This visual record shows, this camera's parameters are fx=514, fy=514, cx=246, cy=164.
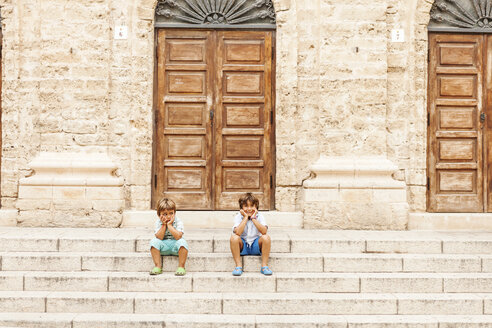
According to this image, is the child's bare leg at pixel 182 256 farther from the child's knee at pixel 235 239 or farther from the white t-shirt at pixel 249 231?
the white t-shirt at pixel 249 231

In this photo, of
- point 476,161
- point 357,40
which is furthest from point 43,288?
point 476,161

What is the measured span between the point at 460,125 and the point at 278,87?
117 inches

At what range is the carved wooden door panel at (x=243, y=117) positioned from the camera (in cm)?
810

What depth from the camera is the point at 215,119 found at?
8.11 metres

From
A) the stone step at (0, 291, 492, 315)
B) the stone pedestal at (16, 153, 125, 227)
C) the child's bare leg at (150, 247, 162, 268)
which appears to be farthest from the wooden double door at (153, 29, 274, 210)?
the stone step at (0, 291, 492, 315)

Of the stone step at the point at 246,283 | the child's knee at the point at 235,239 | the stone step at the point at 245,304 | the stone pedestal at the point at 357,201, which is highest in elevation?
the stone pedestal at the point at 357,201

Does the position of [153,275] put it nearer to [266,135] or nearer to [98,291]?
[98,291]

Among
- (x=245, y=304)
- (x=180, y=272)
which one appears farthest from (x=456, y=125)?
(x=180, y=272)

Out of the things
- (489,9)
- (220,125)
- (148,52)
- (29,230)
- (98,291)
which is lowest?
(98,291)

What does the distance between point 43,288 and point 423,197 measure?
560 cm

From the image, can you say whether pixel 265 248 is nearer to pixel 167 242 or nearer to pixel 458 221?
pixel 167 242

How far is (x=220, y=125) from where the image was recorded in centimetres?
811

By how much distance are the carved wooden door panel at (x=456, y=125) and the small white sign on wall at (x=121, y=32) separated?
4.79 m

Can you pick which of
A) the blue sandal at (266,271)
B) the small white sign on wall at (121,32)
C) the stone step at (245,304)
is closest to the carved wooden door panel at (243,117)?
the small white sign on wall at (121,32)
